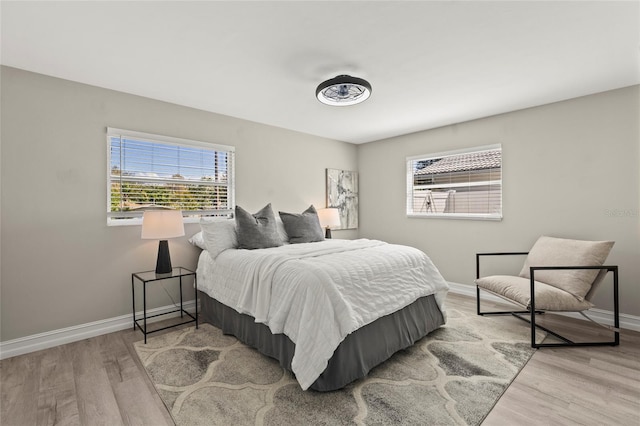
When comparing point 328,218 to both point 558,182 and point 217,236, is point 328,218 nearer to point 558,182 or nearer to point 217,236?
point 217,236

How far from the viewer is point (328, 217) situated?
183 inches

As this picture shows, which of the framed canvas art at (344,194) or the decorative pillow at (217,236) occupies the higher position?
the framed canvas art at (344,194)

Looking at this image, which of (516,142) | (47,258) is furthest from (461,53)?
(47,258)

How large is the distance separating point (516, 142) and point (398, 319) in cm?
278

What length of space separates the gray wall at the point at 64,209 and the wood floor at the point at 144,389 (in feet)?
1.41

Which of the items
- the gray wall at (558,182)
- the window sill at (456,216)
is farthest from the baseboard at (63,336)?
the gray wall at (558,182)

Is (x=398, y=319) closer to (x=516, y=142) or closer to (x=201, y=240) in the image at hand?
(x=201, y=240)

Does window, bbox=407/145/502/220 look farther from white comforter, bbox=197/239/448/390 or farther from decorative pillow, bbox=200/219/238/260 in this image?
decorative pillow, bbox=200/219/238/260

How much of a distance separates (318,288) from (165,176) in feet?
7.91

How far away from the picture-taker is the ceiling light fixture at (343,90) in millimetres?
2615

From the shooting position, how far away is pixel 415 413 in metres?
1.79

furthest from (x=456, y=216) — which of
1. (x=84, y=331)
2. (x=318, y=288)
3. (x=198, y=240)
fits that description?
(x=84, y=331)

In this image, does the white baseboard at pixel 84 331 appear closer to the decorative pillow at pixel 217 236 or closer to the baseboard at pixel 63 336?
the baseboard at pixel 63 336

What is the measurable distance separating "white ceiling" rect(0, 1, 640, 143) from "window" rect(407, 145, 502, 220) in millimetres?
866
